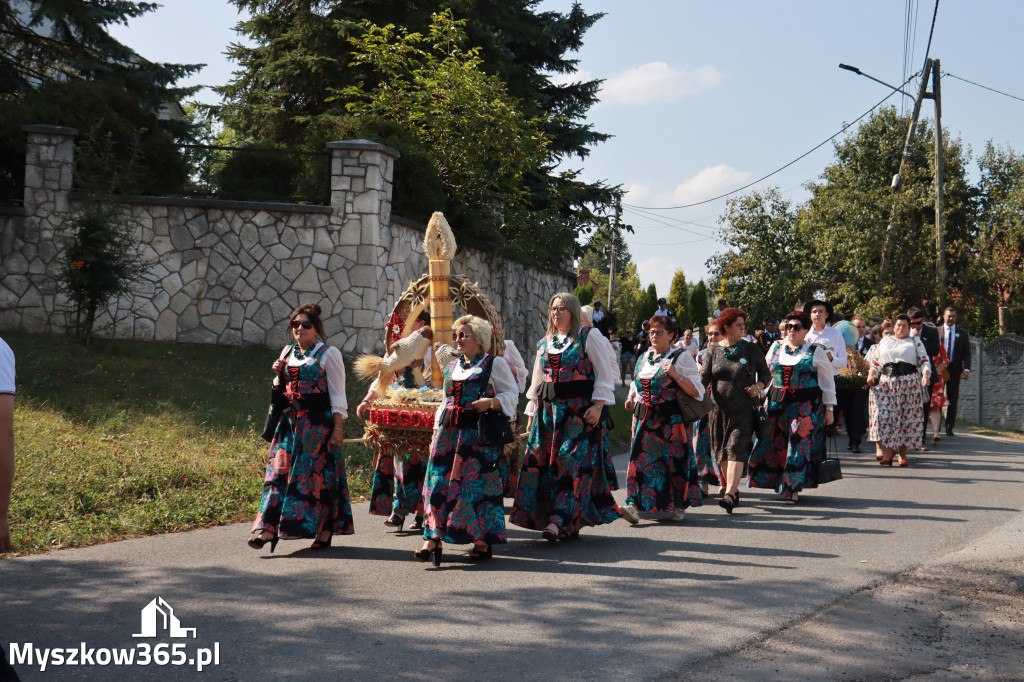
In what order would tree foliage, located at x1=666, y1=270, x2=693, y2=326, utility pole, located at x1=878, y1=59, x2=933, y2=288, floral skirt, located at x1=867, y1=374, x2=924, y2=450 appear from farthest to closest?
tree foliage, located at x1=666, y1=270, x2=693, y2=326
utility pole, located at x1=878, y1=59, x2=933, y2=288
floral skirt, located at x1=867, y1=374, x2=924, y2=450

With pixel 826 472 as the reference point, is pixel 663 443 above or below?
above

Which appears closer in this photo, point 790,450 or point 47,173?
point 790,450

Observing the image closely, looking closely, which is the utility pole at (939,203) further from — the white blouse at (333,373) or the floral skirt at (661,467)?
the white blouse at (333,373)

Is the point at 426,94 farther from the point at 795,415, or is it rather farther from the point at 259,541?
the point at 259,541

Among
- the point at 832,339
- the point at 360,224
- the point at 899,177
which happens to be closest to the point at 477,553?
the point at 832,339

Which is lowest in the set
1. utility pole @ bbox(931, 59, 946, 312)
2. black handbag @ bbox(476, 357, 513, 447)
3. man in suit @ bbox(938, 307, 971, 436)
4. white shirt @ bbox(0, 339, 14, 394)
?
black handbag @ bbox(476, 357, 513, 447)

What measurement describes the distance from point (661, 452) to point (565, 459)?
1.41 meters

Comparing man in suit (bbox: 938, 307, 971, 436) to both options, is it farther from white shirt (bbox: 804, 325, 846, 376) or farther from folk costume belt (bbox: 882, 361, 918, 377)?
white shirt (bbox: 804, 325, 846, 376)

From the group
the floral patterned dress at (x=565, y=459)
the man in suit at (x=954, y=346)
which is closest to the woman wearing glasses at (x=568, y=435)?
the floral patterned dress at (x=565, y=459)

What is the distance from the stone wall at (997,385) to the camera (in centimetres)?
2336

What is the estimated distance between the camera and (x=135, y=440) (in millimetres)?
10516

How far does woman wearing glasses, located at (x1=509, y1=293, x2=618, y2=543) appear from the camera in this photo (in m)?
7.80

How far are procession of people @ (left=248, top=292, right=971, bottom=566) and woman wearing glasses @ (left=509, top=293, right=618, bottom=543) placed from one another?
1 centimetres

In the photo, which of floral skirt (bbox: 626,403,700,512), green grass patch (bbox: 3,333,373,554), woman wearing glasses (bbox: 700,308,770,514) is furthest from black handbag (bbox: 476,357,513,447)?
woman wearing glasses (bbox: 700,308,770,514)
